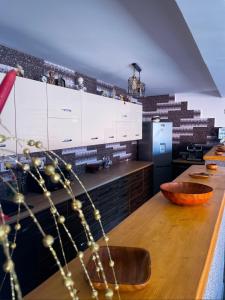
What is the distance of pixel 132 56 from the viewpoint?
2498 millimetres

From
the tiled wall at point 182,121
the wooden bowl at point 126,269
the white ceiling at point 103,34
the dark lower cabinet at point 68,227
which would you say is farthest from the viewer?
the tiled wall at point 182,121

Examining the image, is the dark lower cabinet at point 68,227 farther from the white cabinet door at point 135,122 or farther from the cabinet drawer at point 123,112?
the cabinet drawer at point 123,112

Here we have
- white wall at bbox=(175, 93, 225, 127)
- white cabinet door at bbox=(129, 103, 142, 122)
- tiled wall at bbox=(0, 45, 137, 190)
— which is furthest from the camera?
white wall at bbox=(175, 93, 225, 127)

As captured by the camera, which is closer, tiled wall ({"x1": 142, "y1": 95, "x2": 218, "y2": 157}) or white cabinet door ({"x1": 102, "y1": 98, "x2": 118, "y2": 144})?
white cabinet door ({"x1": 102, "y1": 98, "x2": 118, "y2": 144})

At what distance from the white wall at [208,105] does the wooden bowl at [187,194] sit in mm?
3706

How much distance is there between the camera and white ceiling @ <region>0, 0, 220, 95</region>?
1541 millimetres

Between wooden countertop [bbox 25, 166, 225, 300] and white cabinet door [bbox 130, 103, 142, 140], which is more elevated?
white cabinet door [bbox 130, 103, 142, 140]

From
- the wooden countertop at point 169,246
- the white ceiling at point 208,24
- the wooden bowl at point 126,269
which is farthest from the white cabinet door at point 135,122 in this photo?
the wooden bowl at point 126,269

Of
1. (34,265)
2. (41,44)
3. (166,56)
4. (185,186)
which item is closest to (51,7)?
(41,44)

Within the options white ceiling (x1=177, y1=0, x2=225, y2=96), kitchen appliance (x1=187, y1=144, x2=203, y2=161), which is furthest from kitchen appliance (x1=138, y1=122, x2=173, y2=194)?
white ceiling (x1=177, y1=0, x2=225, y2=96)

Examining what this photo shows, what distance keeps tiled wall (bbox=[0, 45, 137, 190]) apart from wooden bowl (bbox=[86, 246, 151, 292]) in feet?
6.83

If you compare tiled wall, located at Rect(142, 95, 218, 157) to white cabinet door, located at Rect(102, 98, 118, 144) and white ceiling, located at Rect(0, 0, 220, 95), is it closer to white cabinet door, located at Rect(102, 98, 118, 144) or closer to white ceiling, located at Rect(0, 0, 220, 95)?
white cabinet door, located at Rect(102, 98, 118, 144)

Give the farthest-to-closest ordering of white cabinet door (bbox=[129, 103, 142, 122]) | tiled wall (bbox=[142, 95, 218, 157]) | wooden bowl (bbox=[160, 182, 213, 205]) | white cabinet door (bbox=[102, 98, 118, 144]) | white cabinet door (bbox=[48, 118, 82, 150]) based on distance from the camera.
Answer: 1. tiled wall (bbox=[142, 95, 218, 157])
2. white cabinet door (bbox=[129, 103, 142, 122])
3. white cabinet door (bbox=[102, 98, 118, 144])
4. white cabinet door (bbox=[48, 118, 82, 150])
5. wooden bowl (bbox=[160, 182, 213, 205])

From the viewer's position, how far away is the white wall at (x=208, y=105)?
4887 millimetres
